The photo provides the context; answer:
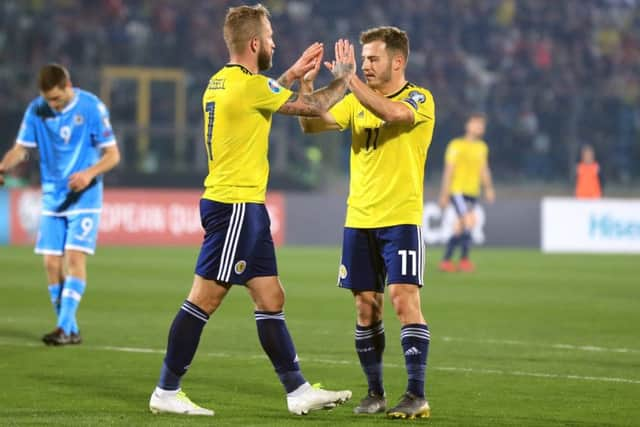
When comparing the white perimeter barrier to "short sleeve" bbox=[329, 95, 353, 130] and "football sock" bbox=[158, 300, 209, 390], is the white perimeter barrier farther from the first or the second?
"football sock" bbox=[158, 300, 209, 390]

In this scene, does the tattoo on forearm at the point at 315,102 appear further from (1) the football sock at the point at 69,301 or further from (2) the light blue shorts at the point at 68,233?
(1) the football sock at the point at 69,301

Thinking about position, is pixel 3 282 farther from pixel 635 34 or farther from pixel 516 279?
pixel 635 34

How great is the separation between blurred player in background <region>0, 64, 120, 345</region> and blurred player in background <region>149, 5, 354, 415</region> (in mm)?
3581

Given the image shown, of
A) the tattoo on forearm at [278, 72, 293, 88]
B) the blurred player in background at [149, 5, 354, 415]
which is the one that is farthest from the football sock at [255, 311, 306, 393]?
the tattoo on forearm at [278, 72, 293, 88]

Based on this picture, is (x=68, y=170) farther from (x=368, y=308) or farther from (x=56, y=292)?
(x=368, y=308)

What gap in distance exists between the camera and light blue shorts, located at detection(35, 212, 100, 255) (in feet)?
32.9

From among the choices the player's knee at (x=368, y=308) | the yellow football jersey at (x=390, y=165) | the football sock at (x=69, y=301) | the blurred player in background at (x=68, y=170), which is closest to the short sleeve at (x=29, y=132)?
the blurred player in background at (x=68, y=170)

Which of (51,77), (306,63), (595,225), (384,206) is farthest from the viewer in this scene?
(595,225)

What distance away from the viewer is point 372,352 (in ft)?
22.7

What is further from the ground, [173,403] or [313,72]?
[313,72]

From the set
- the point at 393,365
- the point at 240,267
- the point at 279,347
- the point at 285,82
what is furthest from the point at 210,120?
the point at 393,365

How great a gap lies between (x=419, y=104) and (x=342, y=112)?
0.47 meters

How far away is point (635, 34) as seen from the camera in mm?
33906

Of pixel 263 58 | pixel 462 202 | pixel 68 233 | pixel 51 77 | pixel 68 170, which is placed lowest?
pixel 68 233
